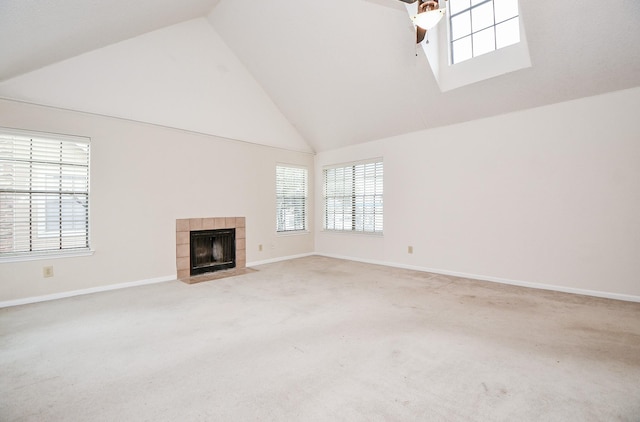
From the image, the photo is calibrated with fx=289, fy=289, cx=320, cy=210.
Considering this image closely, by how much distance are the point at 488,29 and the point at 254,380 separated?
4520 mm

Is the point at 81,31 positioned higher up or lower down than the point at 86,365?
higher up

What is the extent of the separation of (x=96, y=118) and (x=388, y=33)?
3801 mm

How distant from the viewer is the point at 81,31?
8.91 feet

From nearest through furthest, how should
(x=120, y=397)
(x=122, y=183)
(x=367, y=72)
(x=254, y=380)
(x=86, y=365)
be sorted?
1. (x=120, y=397)
2. (x=254, y=380)
3. (x=86, y=365)
4. (x=122, y=183)
5. (x=367, y=72)

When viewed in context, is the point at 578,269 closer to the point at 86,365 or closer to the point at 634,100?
the point at 634,100

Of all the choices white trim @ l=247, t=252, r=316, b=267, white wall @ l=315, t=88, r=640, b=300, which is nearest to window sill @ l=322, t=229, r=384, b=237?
white wall @ l=315, t=88, r=640, b=300

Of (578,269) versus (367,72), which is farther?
(367,72)

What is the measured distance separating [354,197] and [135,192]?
374cm

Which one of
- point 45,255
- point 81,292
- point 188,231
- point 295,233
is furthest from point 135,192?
point 295,233

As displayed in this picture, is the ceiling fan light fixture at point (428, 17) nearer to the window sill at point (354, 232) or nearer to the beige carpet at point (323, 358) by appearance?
the beige carpet at point (323, 358)


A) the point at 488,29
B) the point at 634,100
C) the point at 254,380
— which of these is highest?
the point at 488,29

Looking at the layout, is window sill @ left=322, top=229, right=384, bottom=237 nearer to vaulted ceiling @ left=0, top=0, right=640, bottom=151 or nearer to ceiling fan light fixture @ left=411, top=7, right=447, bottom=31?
vaulted ceiling @ left=0, top=0, right=640, bottom=151

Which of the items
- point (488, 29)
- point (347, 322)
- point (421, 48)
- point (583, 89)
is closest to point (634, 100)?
point (583, 89)

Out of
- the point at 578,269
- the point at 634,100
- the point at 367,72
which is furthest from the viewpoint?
the point at 367,72
